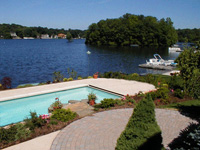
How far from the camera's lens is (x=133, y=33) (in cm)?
8038

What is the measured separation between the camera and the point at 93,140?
5.98m

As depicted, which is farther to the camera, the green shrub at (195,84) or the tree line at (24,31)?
the tree line at (24,31)

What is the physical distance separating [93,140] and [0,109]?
678cm

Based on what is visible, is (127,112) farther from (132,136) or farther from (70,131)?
(132,136)

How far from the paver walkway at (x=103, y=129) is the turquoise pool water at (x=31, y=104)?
359cm

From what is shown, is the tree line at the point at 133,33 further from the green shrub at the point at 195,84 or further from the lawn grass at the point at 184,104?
the lawn grass at the point at 184,104

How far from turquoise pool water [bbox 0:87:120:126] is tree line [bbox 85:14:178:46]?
69784mm

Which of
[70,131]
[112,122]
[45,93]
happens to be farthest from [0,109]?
[112,122]

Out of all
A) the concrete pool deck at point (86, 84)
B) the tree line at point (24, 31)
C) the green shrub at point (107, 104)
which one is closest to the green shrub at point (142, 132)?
the green shrub at point (107, 104)

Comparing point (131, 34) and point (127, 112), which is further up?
point (131, 34)

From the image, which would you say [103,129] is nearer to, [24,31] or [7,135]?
[7,135]

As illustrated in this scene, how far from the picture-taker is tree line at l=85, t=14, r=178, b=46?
7706cm

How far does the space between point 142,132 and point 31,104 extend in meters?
8.78

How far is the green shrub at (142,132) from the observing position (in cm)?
384
